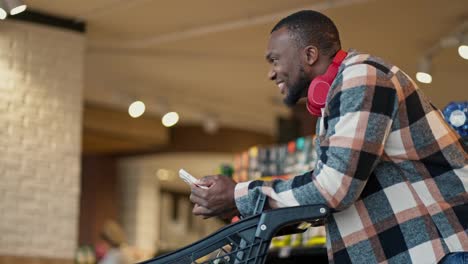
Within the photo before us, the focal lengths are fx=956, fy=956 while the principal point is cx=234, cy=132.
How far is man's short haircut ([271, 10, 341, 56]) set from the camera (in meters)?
2.18

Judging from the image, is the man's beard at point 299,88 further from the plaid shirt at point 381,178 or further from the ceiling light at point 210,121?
the ceiling light at point 210,121

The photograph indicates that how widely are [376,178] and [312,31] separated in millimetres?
368

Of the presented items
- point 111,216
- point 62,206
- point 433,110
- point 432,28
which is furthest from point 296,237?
point 111,216

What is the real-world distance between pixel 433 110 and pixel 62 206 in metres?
6.01

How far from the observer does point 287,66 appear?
7.23 feet

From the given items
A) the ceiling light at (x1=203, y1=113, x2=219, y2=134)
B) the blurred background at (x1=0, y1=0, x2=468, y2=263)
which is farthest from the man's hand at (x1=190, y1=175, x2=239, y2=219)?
the ceiling light at (x1=203, y1=113, x2=219, y2=134)

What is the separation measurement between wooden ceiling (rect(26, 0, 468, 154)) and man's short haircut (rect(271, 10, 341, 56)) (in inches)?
210

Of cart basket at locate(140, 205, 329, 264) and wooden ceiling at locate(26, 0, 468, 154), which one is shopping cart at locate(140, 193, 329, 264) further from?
wooden ceiling at locate(26, 0, 468, 154)

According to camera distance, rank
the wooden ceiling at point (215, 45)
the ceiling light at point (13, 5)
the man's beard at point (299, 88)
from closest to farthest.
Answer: the man's beard at point (299, 88) < the ceiling light at point (13, 5) < the wooden ceiling at point (215, 45)

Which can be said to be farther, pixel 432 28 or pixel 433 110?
pixel 432 28

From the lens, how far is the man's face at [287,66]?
219cm

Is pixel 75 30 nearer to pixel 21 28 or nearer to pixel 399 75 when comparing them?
pixel 21 28

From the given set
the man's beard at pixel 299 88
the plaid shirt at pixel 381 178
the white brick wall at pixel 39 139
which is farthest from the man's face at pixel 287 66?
the white brick wall at pixel 39 139

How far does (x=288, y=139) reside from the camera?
11.3 meters
